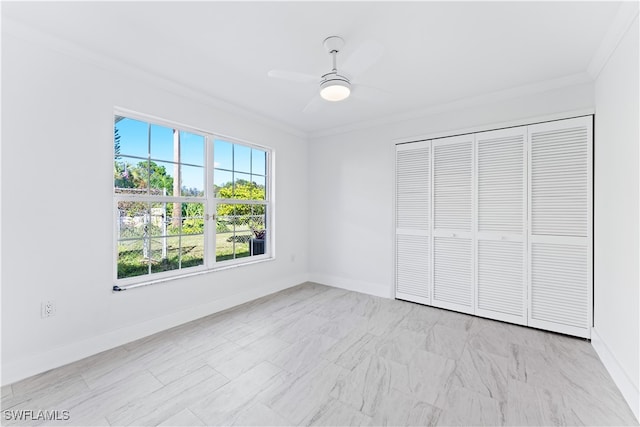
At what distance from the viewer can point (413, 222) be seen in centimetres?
376

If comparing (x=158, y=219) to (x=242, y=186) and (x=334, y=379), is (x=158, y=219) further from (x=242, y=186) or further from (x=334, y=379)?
(x=334, y=379)

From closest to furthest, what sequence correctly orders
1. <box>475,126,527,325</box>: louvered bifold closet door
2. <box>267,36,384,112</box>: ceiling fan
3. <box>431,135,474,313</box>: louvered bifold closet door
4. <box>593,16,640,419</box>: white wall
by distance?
<box>593,16,640,419</box>: white wall
<box>267,36,384,112</box>: ceiling fan
<box>475,126,527,325</box>: louvered bifold closet door
<box>431,135,474,313</box>: louvered bifold closet door

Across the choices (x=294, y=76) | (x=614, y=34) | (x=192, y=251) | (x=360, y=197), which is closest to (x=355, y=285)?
(x=360, y=197)

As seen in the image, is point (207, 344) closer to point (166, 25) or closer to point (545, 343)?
point (166, 25)

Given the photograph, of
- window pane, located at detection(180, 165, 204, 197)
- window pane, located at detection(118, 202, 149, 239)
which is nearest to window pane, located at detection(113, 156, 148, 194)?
window pane, located at detection(118, 202, 149, 239)

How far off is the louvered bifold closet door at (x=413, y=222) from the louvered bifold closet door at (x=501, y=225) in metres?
0.59

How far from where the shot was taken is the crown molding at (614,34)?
5.78 ft

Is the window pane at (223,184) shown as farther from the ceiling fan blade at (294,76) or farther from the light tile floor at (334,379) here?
the ceiling fan blade at (294,76)

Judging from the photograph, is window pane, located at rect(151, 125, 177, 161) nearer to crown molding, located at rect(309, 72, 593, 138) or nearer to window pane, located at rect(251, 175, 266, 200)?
window pane, located at rect(251, 175, 266, 200)

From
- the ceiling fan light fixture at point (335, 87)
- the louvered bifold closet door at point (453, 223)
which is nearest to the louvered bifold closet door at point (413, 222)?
the louvered bifold closet door at point (453, 223)

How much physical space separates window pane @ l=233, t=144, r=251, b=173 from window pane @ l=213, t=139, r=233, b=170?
67 millimetres

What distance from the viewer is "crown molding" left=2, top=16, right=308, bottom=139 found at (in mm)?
2031

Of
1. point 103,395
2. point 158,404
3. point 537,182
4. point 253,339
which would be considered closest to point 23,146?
point 103,395

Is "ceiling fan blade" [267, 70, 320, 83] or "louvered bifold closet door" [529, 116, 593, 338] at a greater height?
"ceiling fan blade" [267, 70, 320, 83]
